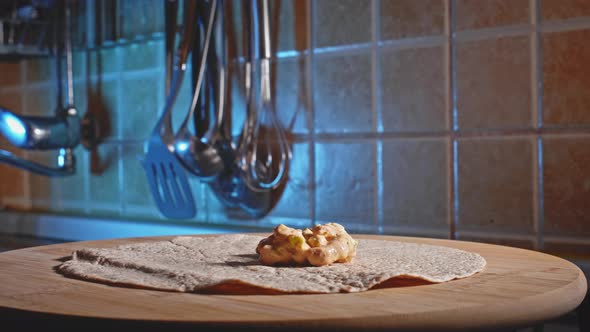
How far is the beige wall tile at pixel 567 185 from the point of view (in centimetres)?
86

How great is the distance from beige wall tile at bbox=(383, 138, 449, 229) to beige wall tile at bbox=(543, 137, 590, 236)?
0.14 meters

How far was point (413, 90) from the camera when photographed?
40.2 inches

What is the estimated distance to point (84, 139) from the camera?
154 cm

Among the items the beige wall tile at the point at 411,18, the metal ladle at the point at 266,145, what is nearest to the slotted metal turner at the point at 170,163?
the metal ladle at the point at 266,145

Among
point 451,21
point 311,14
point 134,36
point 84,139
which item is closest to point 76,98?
point 84,139

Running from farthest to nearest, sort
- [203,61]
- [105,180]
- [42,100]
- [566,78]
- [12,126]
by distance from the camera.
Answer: [42,100], [105,180], [12,126], [203,61], [566,78]

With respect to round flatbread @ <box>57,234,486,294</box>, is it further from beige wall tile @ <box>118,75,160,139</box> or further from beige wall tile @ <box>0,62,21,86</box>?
beige wall tile @ <box>0,62,21,86</box>

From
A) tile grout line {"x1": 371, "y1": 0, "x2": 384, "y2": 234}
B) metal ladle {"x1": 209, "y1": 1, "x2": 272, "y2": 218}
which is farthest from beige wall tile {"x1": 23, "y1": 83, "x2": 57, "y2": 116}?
tile grout line {"x1": 371, "y1": 0, "x2": 384, "y2": 234}

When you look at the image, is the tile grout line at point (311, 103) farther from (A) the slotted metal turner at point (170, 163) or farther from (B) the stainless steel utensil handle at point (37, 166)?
(B) the stainless steel utensil handle at point (37, 166)

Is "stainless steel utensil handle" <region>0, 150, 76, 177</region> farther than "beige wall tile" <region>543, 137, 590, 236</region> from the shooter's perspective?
Yes

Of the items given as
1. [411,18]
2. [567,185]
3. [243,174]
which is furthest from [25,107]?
[567,185]

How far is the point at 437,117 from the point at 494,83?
0.30 feet

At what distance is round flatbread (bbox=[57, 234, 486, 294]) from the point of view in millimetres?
442

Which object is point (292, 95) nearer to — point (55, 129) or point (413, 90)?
point (413, 90)
